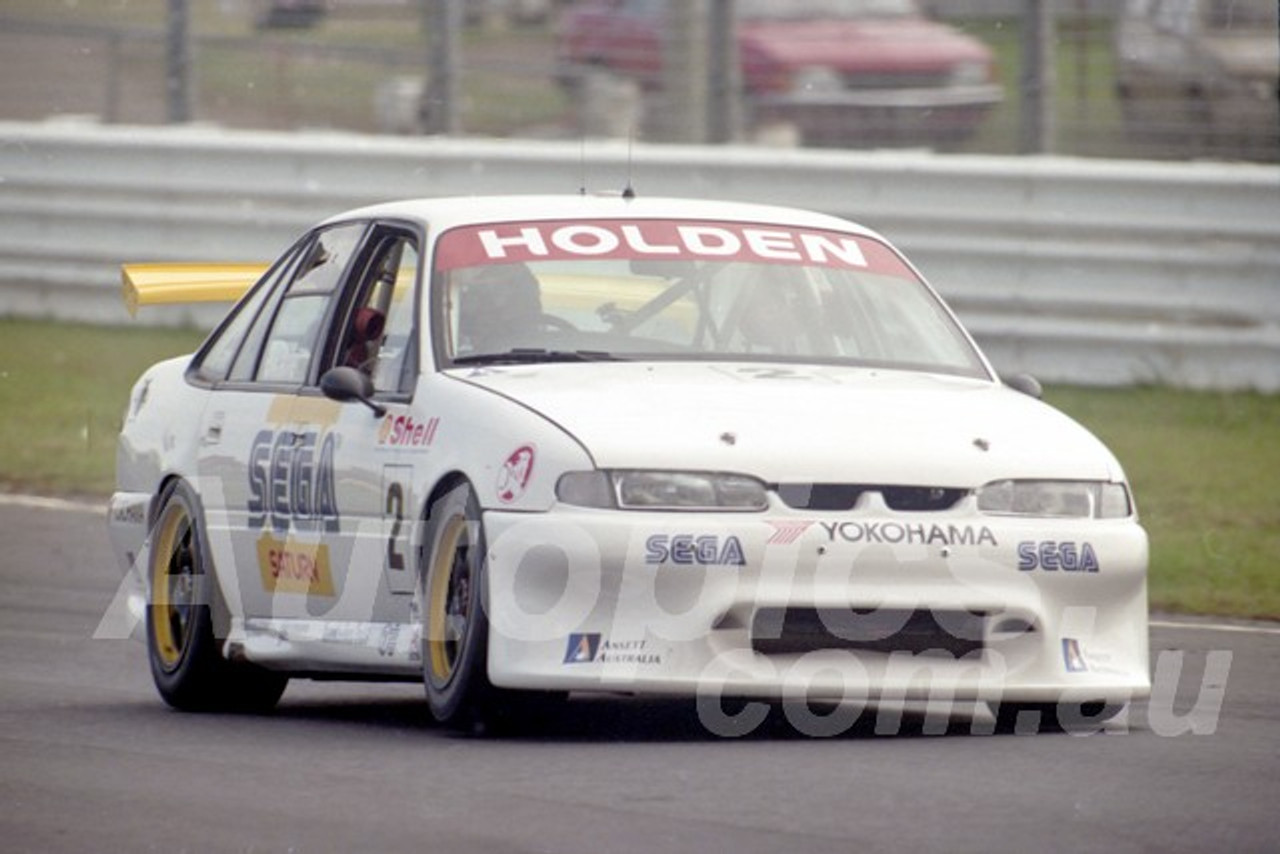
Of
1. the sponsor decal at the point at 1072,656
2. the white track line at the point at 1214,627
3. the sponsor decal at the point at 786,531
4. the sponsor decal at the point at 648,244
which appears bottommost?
the white track line at the point at 1214,627

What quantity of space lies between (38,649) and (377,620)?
249 cm

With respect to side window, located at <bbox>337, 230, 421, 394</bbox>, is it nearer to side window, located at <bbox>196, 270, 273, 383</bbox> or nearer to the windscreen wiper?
the windscreen wiper

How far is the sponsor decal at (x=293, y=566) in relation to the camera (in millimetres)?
8492

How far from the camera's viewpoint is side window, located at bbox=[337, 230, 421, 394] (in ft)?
27.9

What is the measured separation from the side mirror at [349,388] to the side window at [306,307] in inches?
24.6

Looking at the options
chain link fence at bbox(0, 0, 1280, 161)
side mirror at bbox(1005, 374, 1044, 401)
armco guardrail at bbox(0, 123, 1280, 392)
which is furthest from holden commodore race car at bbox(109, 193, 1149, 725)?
armco guardrail at bbox(0, 123, 1280, 392)

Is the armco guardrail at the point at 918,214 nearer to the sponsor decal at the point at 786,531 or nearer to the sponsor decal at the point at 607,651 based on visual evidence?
the sponsor decal at the point at 786,531

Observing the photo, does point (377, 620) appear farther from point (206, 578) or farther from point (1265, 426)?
point (1265, 426)

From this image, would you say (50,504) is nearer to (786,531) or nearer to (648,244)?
(648,244)

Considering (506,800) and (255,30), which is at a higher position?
(506,800)

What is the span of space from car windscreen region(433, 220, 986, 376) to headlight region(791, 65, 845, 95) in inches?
321

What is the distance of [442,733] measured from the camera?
780cm

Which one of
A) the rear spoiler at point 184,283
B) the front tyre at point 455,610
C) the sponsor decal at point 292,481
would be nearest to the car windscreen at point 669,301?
the sponsor decal at point 292,481

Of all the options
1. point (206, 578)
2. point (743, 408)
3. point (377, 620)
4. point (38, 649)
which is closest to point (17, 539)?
point (38, 649)
